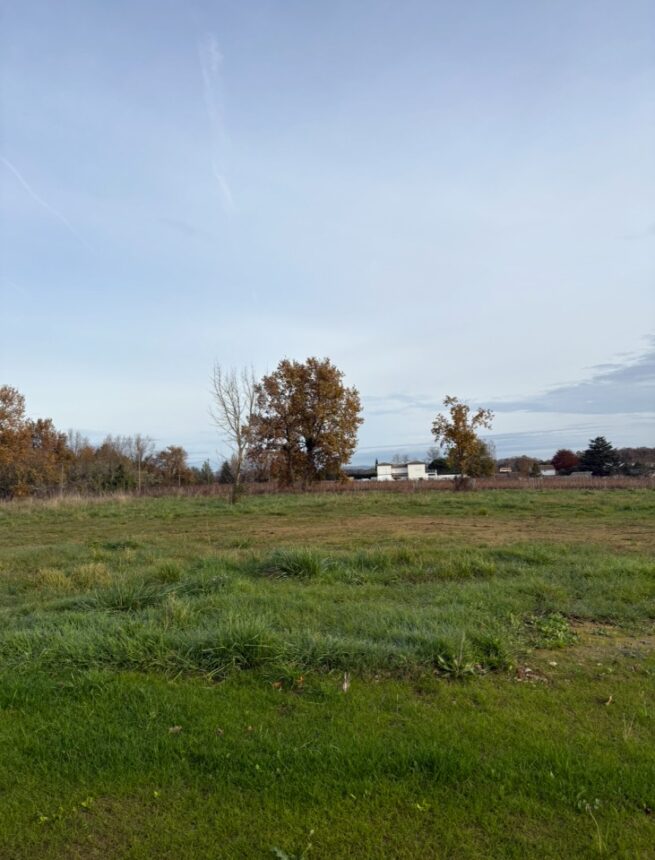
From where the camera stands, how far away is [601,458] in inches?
2645

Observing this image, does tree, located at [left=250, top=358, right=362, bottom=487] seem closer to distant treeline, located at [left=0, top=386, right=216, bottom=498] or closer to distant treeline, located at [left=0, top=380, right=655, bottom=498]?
distant treeline, located at [left=0, top=380, right=655, bottom=498]

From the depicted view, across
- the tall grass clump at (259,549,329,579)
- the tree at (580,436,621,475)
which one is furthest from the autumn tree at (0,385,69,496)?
the tree at (580,436,621,475)

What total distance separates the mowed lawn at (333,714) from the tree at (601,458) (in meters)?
66.9

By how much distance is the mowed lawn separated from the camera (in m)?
2.29

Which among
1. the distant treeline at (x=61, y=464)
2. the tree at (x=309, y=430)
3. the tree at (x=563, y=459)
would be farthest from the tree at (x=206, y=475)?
the tree at (x=563, y=459)

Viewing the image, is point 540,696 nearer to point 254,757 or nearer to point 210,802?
point 254,757

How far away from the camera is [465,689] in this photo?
137 inches

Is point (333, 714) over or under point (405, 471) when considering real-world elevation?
under

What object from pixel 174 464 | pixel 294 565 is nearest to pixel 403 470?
pixel 174 464

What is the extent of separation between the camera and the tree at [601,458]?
2623 inches

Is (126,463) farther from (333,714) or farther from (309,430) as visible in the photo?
(333,714)

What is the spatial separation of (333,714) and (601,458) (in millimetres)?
72472

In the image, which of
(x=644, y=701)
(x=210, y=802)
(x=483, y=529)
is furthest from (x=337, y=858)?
(x=483, y=529)

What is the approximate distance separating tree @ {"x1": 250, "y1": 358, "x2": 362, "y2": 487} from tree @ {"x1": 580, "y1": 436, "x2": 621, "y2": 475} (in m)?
42.7
